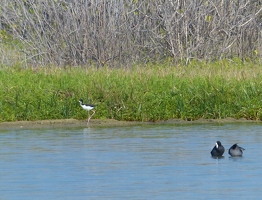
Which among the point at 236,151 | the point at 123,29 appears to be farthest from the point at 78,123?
the point at 123,29

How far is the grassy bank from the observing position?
52.2 ft

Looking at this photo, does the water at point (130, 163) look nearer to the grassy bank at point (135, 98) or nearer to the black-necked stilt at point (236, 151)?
the black-necked stilt at point (236, 151)

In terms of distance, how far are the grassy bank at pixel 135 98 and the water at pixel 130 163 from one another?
61 cm

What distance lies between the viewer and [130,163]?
11312mm

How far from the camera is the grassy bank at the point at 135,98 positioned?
15898 millimetres

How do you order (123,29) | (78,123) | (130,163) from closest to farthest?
(130,163), (78,123), (123,29)

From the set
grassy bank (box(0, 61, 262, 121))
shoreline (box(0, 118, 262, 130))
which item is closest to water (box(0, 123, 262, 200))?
shoreline (box(0, 118, 262, 130))

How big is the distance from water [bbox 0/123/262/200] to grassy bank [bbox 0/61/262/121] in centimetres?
61

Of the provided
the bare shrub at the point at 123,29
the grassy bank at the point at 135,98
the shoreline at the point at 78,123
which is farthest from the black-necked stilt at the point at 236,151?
the bare shrub at the point at 123,29

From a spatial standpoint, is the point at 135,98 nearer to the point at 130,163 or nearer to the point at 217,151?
the point at 217,151

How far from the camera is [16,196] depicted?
29.8ft

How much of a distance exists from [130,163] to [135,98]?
4751mm

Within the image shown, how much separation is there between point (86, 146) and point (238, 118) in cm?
392

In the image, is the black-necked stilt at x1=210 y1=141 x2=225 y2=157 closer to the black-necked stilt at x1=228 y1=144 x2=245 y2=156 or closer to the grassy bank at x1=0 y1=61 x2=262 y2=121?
the black-necked stilt at x1=228 y1=144 x2=245 y2=156
